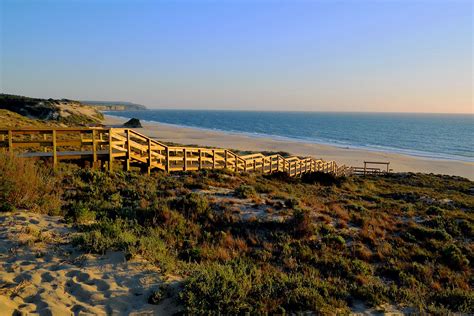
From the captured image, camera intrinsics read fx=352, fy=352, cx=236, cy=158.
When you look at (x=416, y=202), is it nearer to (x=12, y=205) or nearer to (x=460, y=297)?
(x=460, y=297)

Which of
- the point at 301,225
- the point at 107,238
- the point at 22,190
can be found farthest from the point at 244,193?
the point at 22,190

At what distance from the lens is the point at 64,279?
5016mm

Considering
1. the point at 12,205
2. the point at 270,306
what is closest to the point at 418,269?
the point at 270,306

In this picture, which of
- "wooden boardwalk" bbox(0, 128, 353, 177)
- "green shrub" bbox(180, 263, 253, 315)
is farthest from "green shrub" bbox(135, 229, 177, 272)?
"wooden boardwalk" bbox(0, 128, 353, 177)

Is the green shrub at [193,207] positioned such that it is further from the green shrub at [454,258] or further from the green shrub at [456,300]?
the green shrub at [454,258]

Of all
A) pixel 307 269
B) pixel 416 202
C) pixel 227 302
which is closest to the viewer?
pixel 227 302

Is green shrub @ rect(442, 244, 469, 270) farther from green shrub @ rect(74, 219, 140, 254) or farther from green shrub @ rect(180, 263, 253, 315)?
green shrub @ rect(74, 219, 140, 254)

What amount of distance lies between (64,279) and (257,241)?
4144mm

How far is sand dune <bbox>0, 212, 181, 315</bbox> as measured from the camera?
4449mm

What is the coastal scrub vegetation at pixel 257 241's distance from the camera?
5219 millimetres

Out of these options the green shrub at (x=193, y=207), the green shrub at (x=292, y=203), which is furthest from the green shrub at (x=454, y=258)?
the green shrub at (x=193, y=207)

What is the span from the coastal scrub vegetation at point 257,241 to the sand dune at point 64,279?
0.26m

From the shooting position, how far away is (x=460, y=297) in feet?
19.2

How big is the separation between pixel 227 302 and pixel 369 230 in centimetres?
627
